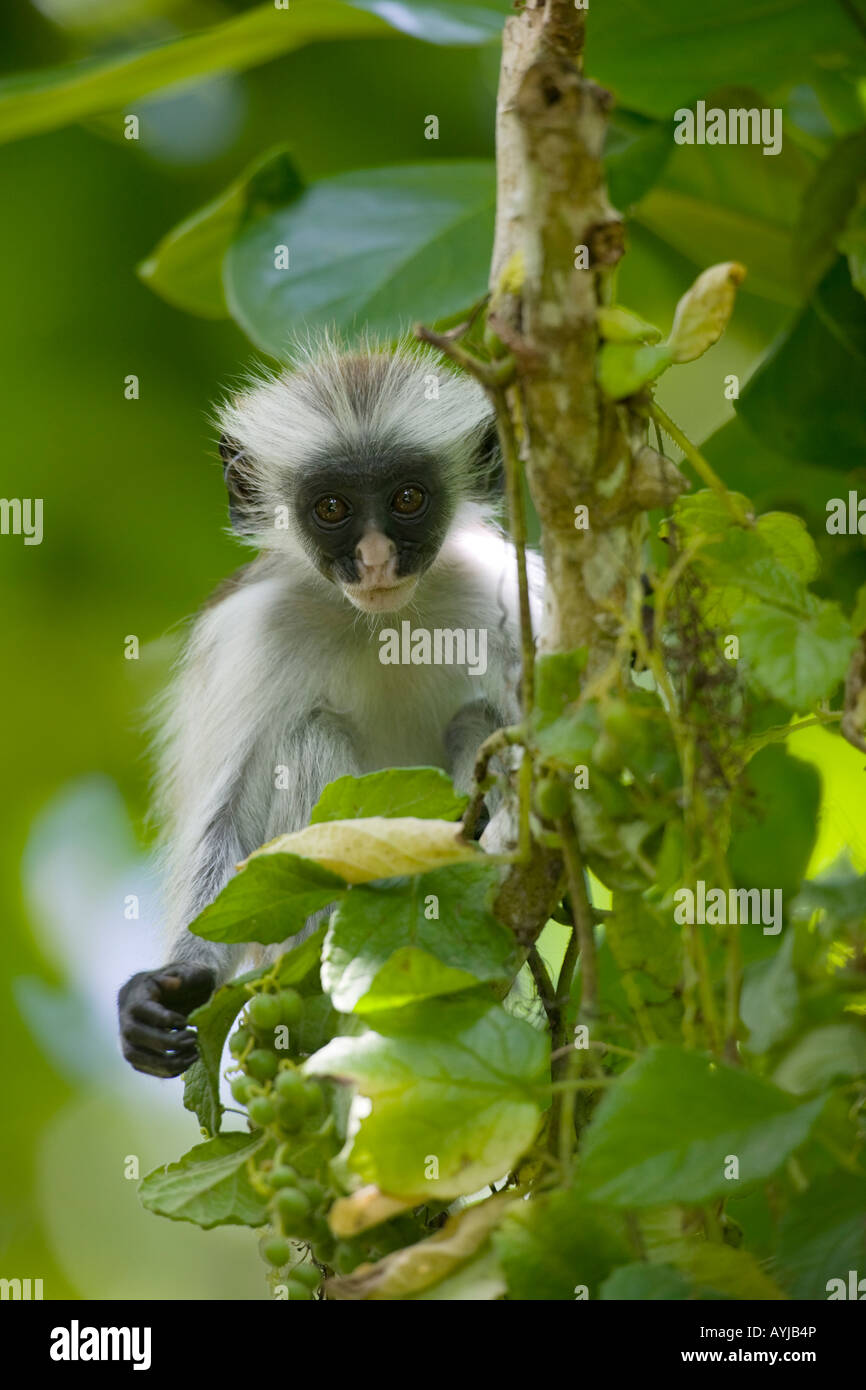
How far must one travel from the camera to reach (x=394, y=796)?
5.16 ft

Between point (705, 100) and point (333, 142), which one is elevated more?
point (333, 142)

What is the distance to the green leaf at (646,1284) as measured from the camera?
1169 millimetres

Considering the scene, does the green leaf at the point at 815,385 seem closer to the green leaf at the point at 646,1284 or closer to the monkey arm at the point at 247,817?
the monkey arm at the point at 247,817

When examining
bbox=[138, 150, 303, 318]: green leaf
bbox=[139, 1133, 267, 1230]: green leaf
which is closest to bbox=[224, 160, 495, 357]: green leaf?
bbox=[138, 150, 303, 318]: green leaf

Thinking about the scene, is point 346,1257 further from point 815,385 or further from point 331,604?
point 331,604

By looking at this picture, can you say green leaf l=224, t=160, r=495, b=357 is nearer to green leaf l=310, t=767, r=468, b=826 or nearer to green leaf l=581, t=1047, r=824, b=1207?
green leaf l=310, t=767, r=468, b=826

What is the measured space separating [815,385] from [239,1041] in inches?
61.2

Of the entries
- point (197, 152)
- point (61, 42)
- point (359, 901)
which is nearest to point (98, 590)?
point (197, 152)

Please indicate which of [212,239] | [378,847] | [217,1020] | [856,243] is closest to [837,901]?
[378,847]

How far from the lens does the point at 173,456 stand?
4293 mm

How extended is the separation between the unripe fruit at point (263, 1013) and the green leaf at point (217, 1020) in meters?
0.04

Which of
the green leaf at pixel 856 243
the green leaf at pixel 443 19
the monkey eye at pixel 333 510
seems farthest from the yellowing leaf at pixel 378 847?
the green leaf at pixel 443 19

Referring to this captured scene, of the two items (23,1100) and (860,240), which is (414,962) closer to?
(860,240)

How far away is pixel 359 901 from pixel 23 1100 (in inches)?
139
